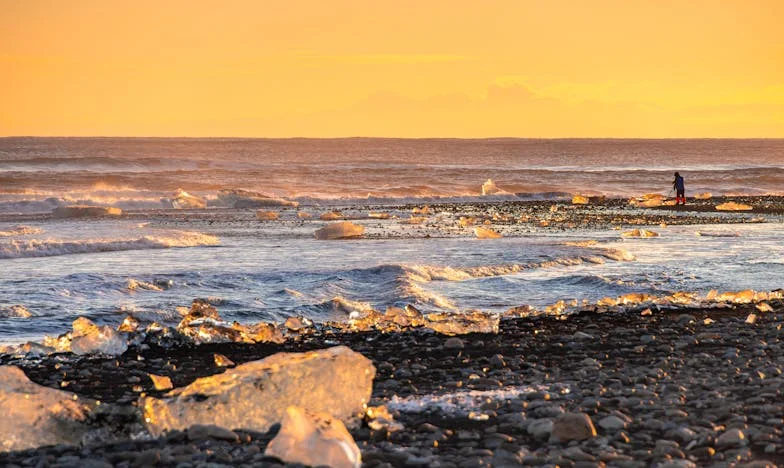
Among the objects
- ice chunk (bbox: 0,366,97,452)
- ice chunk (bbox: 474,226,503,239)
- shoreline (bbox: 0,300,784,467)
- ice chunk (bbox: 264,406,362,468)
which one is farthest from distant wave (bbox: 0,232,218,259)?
ice chunk (bbox: 264,406,362,468)

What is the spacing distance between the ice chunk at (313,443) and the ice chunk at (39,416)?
48.6 inches

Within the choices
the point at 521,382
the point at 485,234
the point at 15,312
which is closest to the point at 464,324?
the point at 521,382

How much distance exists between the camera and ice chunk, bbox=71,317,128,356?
837cm

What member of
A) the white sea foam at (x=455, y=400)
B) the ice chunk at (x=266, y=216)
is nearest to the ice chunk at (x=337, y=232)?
the ice chunk at (x=266, y=216)

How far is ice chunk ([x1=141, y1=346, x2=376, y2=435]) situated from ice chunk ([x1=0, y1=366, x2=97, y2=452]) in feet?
1.27

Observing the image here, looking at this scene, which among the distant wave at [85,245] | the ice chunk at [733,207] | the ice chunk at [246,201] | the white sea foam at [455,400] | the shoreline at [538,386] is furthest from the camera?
the ice chunk at [246,201]

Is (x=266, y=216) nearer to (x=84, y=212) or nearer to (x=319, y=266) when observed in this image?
(x=84, y=212)

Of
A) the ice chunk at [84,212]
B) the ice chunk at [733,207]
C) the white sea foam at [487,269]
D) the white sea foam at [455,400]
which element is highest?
the white sea foam at [455,400]

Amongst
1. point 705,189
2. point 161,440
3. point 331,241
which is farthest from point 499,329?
point 705,189

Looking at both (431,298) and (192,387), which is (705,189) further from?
(192,387)

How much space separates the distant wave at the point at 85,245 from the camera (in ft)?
59.0

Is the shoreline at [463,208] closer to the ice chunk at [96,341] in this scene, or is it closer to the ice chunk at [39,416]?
the ice chunk at [96,341]

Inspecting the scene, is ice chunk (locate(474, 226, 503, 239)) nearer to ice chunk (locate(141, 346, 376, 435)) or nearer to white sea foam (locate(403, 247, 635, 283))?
white sea foam (locate(403, 247, 635, 283))

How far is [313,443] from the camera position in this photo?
491 cm
